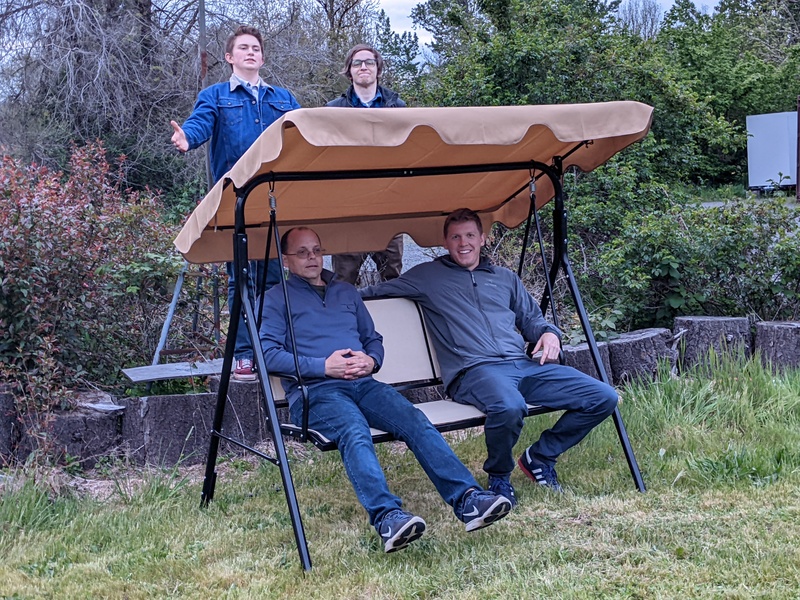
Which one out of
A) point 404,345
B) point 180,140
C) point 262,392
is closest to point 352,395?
point 262,392

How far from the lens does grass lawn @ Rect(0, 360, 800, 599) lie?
10.3 feet

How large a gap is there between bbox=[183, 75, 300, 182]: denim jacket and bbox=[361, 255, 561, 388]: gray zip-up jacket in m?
1.09

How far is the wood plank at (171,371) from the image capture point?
488 centimetres

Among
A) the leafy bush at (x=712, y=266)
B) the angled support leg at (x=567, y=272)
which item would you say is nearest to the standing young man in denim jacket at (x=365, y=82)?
the angled support leg at (x=567, y=272)

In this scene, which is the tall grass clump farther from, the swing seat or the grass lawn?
the swing seat

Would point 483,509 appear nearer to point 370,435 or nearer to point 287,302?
point 370,435

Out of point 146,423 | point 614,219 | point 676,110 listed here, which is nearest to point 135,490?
point 146,423

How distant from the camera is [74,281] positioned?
5039 mm

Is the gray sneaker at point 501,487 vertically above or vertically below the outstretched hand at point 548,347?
below

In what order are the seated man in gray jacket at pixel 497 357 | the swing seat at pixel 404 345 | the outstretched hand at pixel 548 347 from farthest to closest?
1. the swing seat at pixel 404 345
2. the outstretched hand at pixel 548 347
3. the seated man in gray jacket at pixel 497 357

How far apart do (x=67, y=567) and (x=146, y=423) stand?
143 centimetres

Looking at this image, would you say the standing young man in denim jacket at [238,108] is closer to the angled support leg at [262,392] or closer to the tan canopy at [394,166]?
the tan canopy at [394,166]

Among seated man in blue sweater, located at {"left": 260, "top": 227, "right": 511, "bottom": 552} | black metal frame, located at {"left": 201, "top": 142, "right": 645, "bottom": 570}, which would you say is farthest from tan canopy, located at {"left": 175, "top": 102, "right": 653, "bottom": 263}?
seated man in blue sweater, located at {"left": 260, "top": 227, "right": 511, "bottom": 552}

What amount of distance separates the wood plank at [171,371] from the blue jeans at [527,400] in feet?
5.20
